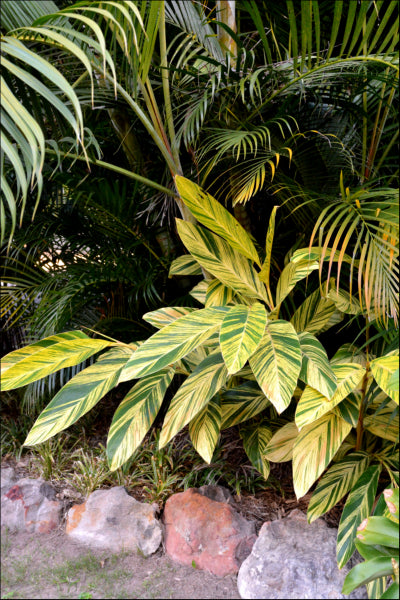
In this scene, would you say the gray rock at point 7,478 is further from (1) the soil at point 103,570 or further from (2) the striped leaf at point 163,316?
(2) the striped leaf at point 163,316

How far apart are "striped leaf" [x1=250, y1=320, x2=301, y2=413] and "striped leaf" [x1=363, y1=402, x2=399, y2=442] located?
0.45m

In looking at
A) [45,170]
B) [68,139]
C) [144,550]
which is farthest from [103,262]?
[144,550]

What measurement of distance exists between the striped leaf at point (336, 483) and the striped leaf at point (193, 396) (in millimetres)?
517

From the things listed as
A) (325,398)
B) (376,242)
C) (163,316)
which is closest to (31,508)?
(163,316)

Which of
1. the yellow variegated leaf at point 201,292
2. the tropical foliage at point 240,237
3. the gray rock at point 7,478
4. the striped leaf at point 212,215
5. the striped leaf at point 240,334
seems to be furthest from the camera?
the gray rock at point 7,478

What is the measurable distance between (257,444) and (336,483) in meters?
0.35

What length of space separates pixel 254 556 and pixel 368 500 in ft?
1.48

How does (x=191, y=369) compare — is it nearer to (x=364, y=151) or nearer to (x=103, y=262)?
(x=103, y=262)

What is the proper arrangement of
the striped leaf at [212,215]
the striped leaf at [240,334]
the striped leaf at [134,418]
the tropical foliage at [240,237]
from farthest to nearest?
the striped leaf at [212,215]
the striped leaf at [134,418]
the tropical foliage at [240,237]
the striped leaf at [240,334]

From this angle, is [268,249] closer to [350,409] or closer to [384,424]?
[350,409]

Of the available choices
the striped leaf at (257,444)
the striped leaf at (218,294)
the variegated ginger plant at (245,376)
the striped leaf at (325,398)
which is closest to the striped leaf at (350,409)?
the variegated ginger plant at (245,376)

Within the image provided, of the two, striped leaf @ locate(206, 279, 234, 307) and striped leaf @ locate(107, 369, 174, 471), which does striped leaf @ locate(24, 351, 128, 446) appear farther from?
striped leaf @ locate(206, 279, 234, 307)

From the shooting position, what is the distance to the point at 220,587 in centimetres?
182

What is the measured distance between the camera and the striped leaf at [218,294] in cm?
206
